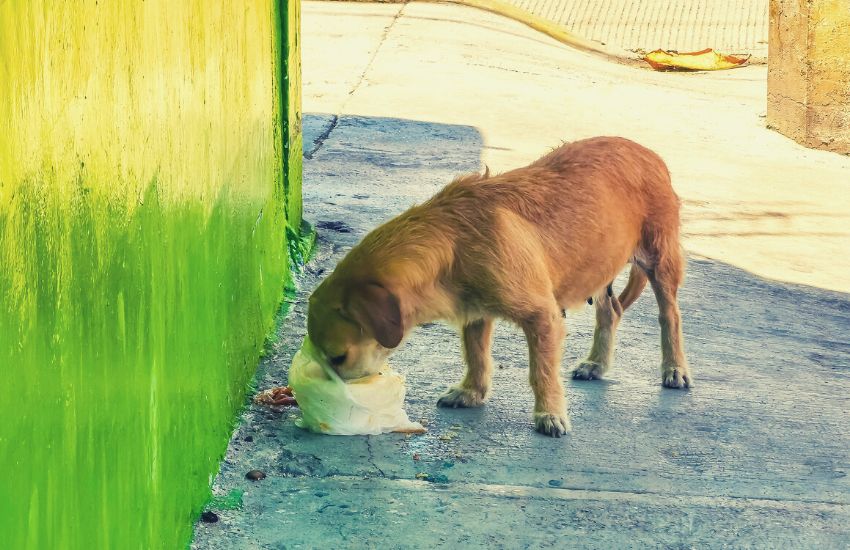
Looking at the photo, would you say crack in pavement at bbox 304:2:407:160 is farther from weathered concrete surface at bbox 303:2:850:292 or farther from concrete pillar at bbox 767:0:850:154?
concrete pillar at bbox 767:0:850:154

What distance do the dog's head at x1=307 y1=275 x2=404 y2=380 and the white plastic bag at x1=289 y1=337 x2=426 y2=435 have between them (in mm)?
59

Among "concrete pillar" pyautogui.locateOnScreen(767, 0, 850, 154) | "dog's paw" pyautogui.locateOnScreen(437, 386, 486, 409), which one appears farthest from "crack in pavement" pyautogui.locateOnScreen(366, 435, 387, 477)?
"concrete pillar" pyautogui.locateOnScreen(767, 0, 850, 154)

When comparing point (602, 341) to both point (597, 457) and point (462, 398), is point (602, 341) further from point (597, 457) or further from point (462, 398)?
point (597, 457)

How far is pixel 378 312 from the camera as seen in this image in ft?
14.9

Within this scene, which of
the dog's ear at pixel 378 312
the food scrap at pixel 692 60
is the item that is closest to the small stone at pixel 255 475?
the dog's ear at pixel 378 312

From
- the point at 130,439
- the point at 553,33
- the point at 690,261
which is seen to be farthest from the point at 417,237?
the point at 553,33

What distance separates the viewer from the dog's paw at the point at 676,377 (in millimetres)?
5648

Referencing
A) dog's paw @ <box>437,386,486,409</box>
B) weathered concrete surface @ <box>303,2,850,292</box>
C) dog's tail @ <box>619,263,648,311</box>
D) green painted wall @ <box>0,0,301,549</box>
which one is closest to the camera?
green painted wall @ <box>0,0,301,549</box>

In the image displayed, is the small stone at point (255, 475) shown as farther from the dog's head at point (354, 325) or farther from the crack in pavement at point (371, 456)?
the dog's head at point (354, 325)

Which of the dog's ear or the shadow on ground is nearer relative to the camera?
the shadow on ground

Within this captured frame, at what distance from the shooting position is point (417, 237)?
189 inches

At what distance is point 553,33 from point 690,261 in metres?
9.80

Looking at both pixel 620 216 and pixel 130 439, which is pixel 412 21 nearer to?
pixel 620 216

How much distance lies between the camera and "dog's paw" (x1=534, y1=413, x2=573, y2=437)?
4.98 m
